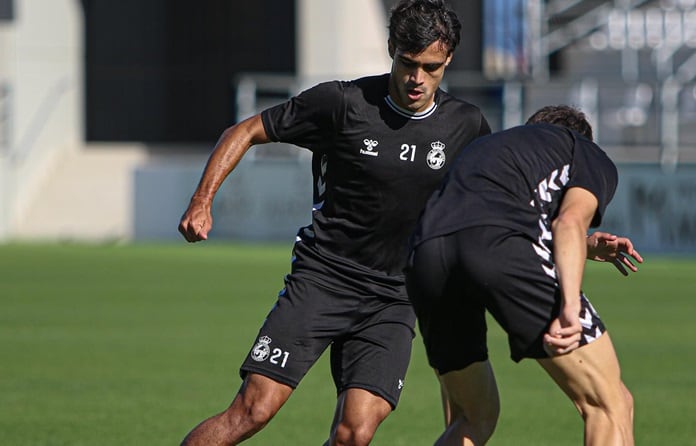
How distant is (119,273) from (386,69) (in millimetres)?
12412

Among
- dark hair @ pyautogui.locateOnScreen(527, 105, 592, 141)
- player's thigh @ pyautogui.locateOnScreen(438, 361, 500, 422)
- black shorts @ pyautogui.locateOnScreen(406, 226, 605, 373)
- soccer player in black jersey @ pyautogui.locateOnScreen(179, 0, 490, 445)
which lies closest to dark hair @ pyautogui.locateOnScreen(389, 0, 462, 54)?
soccer player in black jersey @ pyautogui.locateOnScreen(179, 0, 490, 445)

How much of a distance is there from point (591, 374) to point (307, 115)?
1.83 meters

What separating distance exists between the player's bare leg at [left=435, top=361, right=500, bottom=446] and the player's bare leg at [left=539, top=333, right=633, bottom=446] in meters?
0.74

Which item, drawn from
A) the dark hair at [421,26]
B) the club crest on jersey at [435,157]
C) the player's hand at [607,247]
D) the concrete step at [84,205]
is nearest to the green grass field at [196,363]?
the player's hand at [607,247]

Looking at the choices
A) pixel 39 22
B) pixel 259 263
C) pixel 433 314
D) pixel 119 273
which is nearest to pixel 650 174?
pixel 259 263

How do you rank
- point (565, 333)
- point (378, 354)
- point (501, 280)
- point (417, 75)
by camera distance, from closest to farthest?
point (565, 333), point (501, 280), point (417, 75), point (378, 354)

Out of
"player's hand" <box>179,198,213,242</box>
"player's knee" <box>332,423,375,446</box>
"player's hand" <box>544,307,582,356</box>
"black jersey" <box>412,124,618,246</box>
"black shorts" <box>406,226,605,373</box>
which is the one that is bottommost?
"player's knee" <box>332,423,375,446</box>

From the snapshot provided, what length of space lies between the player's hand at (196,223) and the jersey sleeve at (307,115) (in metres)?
0.54

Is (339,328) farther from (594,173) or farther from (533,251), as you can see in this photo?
(594,173)

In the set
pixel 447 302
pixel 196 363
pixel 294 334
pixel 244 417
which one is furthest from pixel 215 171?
pixel 196 363

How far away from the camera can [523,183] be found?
5.91m

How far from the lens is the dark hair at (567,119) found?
6262 millimetres

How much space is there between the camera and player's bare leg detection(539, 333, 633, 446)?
5844 millimetres

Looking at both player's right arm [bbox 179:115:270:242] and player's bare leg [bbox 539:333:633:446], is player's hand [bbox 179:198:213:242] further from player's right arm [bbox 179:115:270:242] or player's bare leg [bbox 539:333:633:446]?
player's bare leg [bbox 539:333:633:446]
